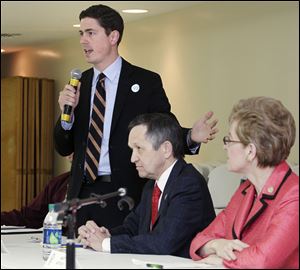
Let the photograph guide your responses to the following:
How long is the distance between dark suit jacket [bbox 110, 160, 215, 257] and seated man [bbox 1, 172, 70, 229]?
2.17 metres

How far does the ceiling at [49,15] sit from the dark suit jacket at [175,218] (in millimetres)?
4980

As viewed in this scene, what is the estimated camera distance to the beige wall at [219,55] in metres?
7.16

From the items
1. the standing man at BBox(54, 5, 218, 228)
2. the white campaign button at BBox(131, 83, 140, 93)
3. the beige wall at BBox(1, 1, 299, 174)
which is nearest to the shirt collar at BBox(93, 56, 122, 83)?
the standing man at BBox(54, 5, 218, 228)

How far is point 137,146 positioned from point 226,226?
0.63 meters

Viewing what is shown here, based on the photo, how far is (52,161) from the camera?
470 inches

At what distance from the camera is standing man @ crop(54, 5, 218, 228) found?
3916 mm

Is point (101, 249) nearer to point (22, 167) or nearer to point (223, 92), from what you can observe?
point (223, 92)

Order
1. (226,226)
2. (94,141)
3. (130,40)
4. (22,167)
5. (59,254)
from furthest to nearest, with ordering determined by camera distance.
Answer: (22,167) → (130,40) → (94,141) → (226,226) → (59,254)

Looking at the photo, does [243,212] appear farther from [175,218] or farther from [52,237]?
[52,237]

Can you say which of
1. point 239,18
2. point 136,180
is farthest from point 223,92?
point 136,180

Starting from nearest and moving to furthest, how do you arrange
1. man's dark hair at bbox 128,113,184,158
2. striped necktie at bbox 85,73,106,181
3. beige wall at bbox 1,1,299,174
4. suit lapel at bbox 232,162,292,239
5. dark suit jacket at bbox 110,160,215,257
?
suit lapel at bbox 232,162,292,239
dark suit jacket at bbox 110,160,215,257
man's dark hair at bbox 128,113,184,158
striped necktie at bbox 85,73,106,181
beige wall at bbox 1,1,299,174

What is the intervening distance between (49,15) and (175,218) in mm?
6149

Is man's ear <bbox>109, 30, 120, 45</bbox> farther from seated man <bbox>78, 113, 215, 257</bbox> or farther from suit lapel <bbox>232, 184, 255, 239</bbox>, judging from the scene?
suit lapel <bbox>232, 184, 255, 239</bbox>

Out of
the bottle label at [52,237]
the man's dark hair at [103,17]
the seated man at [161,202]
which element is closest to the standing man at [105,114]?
the man's dark hair at [103,17]
